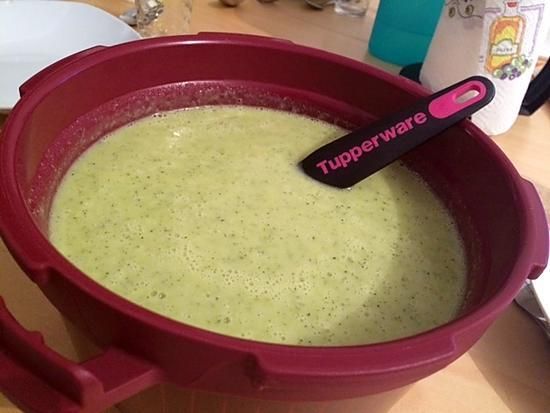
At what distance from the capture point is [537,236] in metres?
0.53

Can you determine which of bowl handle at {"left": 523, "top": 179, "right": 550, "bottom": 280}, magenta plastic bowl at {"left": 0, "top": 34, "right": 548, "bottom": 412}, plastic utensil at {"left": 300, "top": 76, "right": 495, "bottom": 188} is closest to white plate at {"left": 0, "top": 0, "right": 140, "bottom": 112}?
magenta plastic bowl at {"left": 0, "top": 34, "right": 548, "bottom": 412}

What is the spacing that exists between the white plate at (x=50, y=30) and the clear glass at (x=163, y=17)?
0.08 m

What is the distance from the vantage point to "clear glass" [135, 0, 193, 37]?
101cm

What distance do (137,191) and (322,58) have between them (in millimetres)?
202

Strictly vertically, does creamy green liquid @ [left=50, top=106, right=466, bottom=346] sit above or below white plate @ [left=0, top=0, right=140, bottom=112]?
above

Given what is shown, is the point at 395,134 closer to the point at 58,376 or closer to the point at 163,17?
the point at 58,376

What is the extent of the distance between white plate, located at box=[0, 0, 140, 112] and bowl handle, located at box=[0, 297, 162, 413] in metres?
0.57

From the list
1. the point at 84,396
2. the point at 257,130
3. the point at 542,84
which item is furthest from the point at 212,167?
the point at 542,84

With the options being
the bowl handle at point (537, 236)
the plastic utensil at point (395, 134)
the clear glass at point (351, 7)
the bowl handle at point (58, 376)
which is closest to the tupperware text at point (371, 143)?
the plastic utensil at point (395, 134)

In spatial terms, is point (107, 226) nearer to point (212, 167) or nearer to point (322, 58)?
point (212, 167)

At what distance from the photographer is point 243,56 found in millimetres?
684

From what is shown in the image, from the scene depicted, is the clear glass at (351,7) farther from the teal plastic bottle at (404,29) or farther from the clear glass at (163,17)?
the clear glass at (163,17)

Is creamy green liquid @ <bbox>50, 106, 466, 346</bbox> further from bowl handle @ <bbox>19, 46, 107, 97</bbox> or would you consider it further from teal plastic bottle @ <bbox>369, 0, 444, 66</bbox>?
teal plastic bottle @ <bbox>369, 0, 444, 66</bbox>

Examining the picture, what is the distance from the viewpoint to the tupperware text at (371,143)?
0.65m
